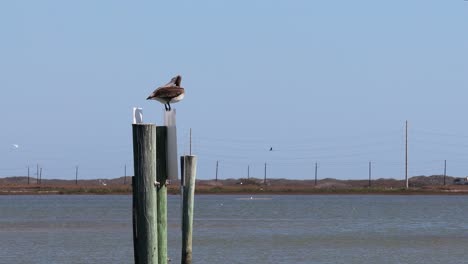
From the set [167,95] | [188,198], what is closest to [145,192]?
[167,95]

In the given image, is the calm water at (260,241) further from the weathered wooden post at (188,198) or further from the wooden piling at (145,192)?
the wooden piling at (145,192)

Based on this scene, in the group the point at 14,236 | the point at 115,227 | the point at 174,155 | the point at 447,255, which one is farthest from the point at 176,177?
the point at 115,227

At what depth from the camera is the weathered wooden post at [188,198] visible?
23859 millimetres

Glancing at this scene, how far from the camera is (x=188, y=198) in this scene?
25094 millimetres

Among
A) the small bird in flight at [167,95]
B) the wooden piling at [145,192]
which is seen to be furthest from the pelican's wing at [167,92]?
the wooden piling at [145,192]

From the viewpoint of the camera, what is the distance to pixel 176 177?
56.1 ft

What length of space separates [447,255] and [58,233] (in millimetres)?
23243

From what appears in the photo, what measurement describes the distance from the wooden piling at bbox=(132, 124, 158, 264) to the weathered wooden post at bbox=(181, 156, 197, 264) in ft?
22.7

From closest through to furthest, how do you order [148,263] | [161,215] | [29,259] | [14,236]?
[148,263]
[161,215]
[29,259]
[14,236]

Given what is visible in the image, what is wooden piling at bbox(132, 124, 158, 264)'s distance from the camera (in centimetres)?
1595

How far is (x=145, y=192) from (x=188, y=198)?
888 centimetres

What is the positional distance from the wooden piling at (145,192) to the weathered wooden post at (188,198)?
22.7ft

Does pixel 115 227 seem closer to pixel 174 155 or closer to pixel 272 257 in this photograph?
pixel 272 257

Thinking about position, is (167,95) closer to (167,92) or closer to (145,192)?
(167,92)
